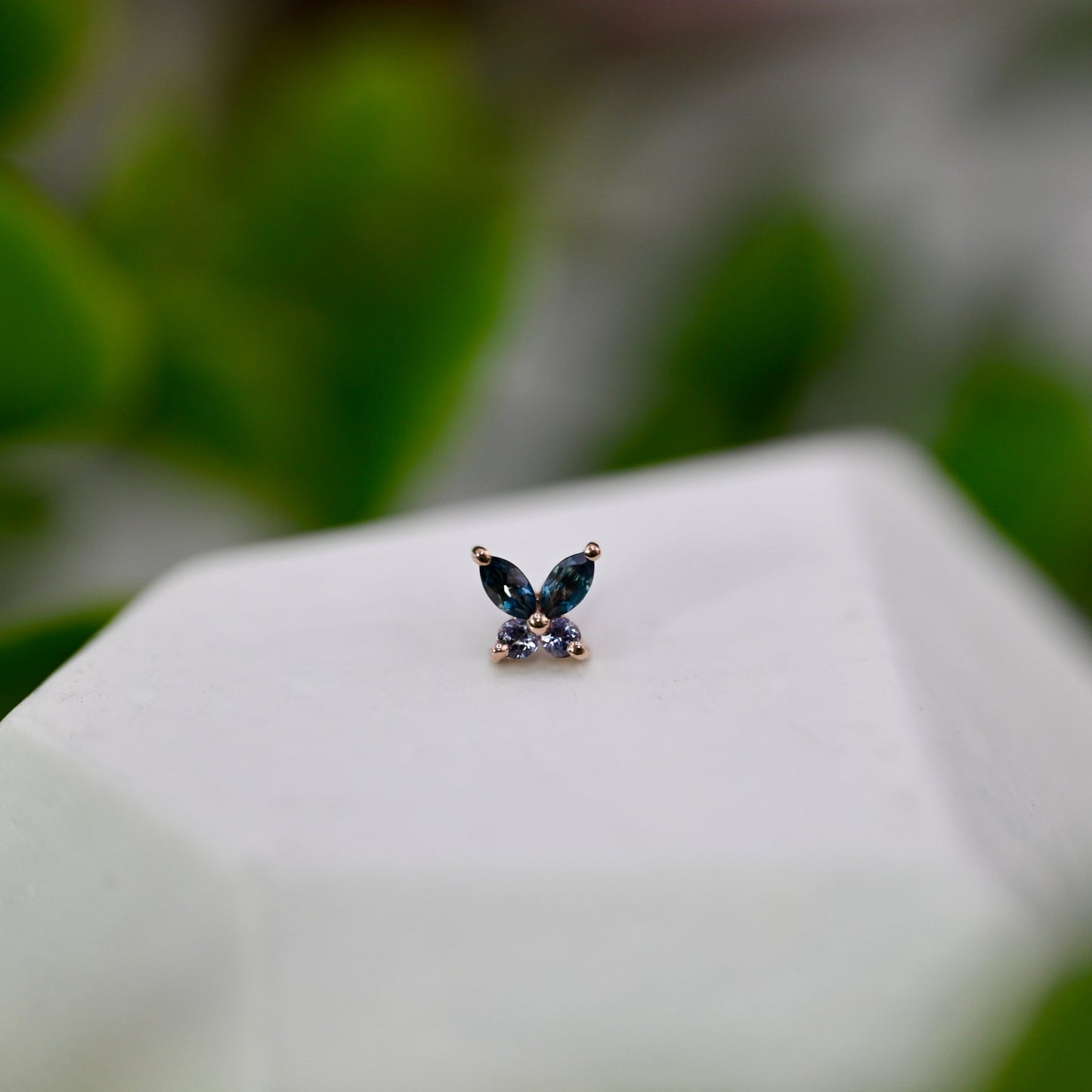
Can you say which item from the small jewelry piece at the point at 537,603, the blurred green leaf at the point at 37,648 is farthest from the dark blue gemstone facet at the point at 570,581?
the blurred green leaf at the point at 37,648

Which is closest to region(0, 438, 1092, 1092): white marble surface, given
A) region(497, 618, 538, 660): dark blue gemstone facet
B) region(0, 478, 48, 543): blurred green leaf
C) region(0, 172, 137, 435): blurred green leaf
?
region(497, 618, 538, 660): dark blue gemstone facet

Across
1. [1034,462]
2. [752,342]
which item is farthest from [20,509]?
[1034,462]

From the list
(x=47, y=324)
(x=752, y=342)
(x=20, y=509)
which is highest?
(x=752, y=342)

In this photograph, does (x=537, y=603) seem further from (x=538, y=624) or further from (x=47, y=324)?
(x=47, y=324)

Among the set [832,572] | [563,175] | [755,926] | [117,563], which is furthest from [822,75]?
[755,926]

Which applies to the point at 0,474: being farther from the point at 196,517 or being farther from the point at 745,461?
the point at 745,461

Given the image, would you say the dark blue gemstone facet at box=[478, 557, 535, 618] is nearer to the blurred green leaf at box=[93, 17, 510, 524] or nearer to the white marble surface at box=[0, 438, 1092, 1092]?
the white marble surface at box=[0, 438, 1092, 1092]
